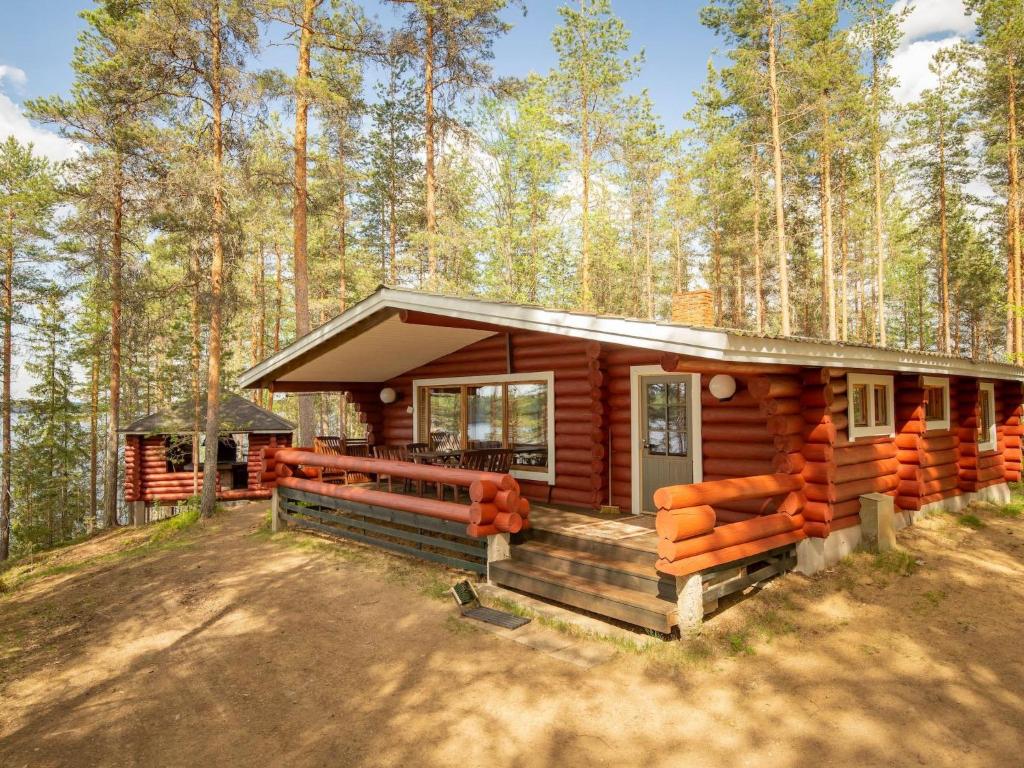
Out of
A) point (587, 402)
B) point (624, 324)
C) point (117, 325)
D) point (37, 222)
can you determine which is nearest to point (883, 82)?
point (587, 402)

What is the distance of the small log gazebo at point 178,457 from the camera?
16750mm

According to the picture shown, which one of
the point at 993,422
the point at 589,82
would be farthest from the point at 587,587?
the point at 589,82

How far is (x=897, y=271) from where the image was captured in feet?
104

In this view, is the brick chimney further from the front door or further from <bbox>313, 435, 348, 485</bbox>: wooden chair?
<bbox>313, 435, 348, 485</bbox>: wooden chair

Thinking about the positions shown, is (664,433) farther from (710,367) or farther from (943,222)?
(943,222)

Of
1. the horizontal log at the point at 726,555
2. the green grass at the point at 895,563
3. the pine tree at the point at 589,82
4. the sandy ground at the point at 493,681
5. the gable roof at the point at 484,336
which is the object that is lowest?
the sandy ground at the point at 493,681

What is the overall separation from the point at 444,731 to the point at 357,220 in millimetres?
21594

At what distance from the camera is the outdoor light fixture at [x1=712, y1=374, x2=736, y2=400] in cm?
614

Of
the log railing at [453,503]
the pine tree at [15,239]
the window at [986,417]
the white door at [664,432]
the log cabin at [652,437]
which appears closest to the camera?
the log cabin at [652,437]

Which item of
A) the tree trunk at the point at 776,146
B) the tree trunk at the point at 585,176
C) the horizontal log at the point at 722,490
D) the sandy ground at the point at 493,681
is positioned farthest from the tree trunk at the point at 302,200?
the tree trunk at the point at 776,146

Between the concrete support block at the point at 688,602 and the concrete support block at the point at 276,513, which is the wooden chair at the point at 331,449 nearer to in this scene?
the concrete support block at the point at 276,513

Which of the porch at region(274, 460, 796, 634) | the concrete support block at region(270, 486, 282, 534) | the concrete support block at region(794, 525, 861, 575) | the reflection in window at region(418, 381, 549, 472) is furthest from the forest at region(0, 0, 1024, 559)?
the concrete support block at region(794, 525, 861, 575)

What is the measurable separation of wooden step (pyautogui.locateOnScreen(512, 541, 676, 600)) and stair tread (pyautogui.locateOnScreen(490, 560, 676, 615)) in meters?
0.05

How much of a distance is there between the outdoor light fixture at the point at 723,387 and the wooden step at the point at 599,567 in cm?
197
